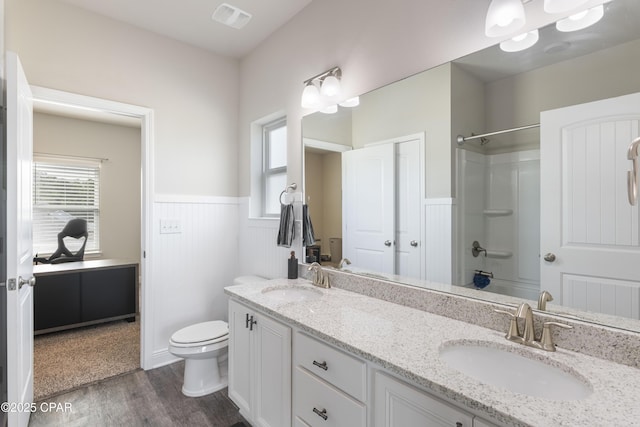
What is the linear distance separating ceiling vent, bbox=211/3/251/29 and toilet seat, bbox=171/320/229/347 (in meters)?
2.30

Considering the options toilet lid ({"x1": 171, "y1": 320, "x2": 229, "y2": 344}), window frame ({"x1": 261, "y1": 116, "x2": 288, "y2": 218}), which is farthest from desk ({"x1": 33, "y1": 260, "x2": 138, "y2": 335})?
window frame ({"x1": 261, "y1": 116, "x2": 288, "y2": 218})

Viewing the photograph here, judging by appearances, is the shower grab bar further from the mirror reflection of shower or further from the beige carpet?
the beige carpet

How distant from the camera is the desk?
3223mm

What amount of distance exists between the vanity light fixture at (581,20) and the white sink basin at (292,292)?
1.67 m

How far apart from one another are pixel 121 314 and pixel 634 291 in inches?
166

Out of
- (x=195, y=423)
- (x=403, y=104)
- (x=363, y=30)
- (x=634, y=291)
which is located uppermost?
(x=363, y=30)

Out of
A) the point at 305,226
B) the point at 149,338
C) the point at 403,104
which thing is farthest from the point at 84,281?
the point at 403,104

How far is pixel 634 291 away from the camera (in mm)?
1050

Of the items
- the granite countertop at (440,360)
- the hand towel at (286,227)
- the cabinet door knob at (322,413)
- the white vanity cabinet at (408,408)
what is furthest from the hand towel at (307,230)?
the white vanity cabinet at (408,408)

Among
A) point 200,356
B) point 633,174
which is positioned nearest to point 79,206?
point 200,356

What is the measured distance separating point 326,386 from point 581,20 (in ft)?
5.37

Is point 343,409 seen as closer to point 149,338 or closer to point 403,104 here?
point 403,104

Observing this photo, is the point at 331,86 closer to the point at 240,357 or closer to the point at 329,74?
the point at 329,74

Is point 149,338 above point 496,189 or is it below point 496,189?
below
